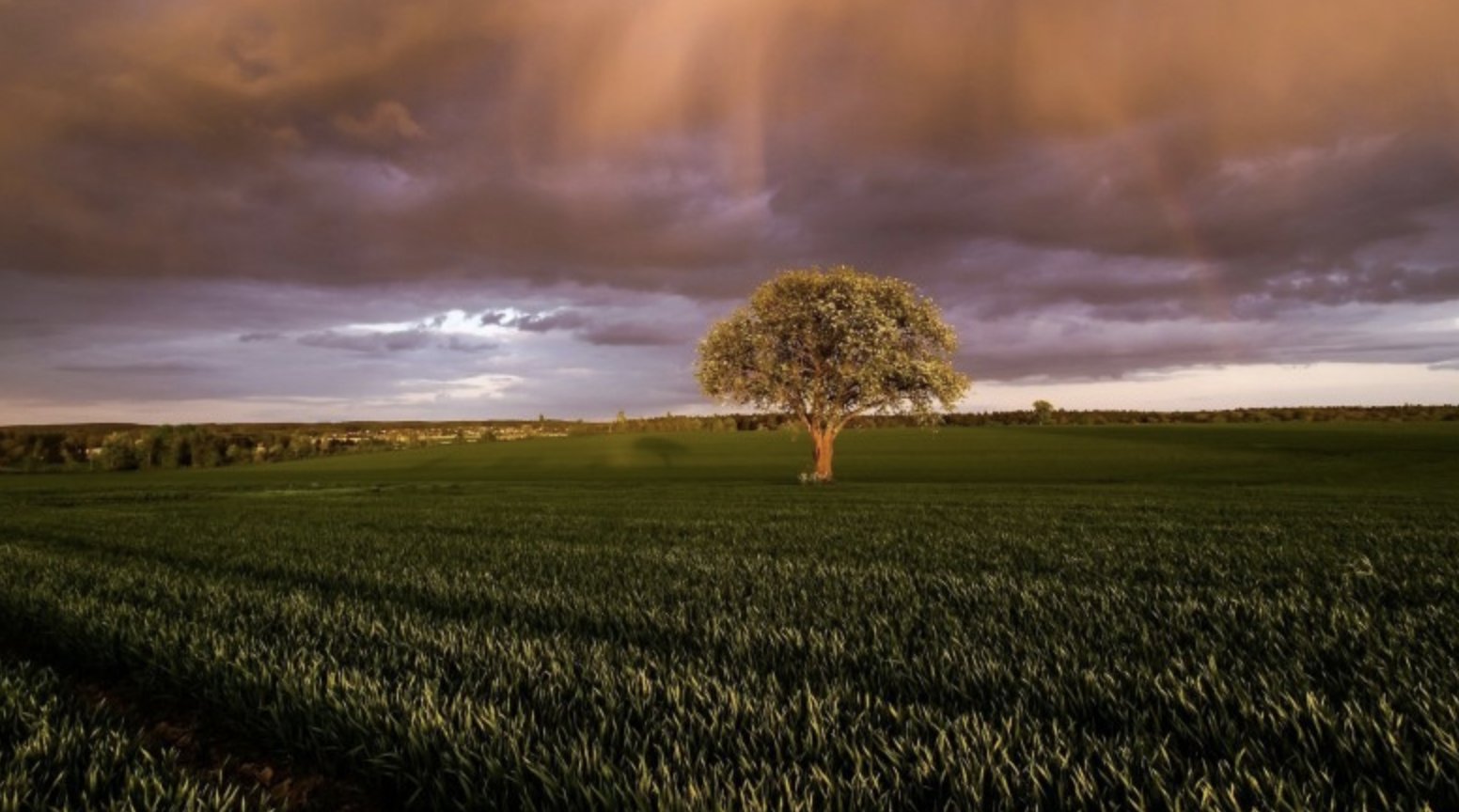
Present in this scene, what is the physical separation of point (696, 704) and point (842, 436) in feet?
361

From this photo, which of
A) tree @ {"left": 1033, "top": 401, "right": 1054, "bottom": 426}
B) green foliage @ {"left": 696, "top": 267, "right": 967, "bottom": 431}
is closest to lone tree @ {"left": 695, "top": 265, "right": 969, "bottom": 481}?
green foliage @ {"left": 696, "top": 267, "right": 967, "bottom": 431}

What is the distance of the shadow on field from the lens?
294 ft

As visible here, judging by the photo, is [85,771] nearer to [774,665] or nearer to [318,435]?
[774,665]

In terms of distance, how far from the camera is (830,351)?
48.8 meters

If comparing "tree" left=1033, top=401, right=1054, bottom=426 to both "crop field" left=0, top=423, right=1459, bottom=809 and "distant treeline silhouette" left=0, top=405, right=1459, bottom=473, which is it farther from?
"crop field" left=0, top=423, right=1459, bottom=809

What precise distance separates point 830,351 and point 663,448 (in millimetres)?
55615

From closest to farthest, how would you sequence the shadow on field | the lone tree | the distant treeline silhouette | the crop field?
the crop field → the lone tree → the shadow on field → the distant treeline silhouette

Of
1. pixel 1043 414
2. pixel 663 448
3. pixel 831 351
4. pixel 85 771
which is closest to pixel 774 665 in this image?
pixel 85 771

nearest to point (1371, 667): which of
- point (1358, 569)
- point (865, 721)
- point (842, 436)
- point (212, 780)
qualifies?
point (865, 721)

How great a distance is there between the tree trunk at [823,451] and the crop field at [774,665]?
2995 centimetres

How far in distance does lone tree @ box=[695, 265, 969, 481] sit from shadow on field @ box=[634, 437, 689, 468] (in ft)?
107

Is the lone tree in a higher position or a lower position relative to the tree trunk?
higher

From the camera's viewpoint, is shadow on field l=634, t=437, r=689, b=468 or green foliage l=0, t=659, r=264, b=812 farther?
shadow on field l=634, t=437, r=689, b=468

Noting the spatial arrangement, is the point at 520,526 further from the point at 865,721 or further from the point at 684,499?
the point at 865,721
